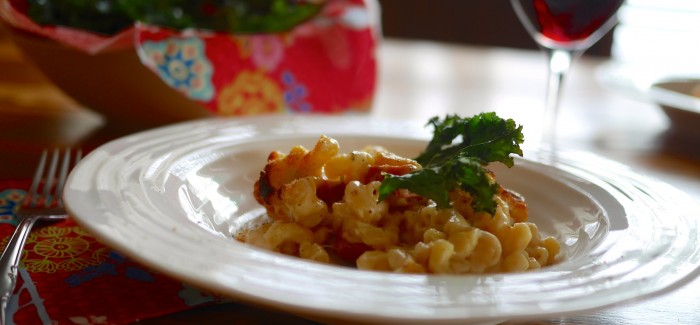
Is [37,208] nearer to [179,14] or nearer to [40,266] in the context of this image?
[40,266]

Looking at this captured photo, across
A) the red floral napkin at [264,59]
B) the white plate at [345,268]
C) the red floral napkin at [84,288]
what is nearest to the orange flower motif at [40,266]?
the red floral napkin at [84,288]

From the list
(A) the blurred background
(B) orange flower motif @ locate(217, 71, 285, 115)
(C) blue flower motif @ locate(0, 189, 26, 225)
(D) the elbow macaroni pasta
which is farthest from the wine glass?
(A) the blurred background

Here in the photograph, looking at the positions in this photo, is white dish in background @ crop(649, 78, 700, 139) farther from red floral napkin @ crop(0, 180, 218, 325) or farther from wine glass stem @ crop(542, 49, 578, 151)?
red floral napkin @ crop(0, 180, 218, 325)

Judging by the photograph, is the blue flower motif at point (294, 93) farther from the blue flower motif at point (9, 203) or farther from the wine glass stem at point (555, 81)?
the blue flower motif at point (9, 203)

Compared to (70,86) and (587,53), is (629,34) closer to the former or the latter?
(587,53)

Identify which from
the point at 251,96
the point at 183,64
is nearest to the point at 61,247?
the point at 183,64
